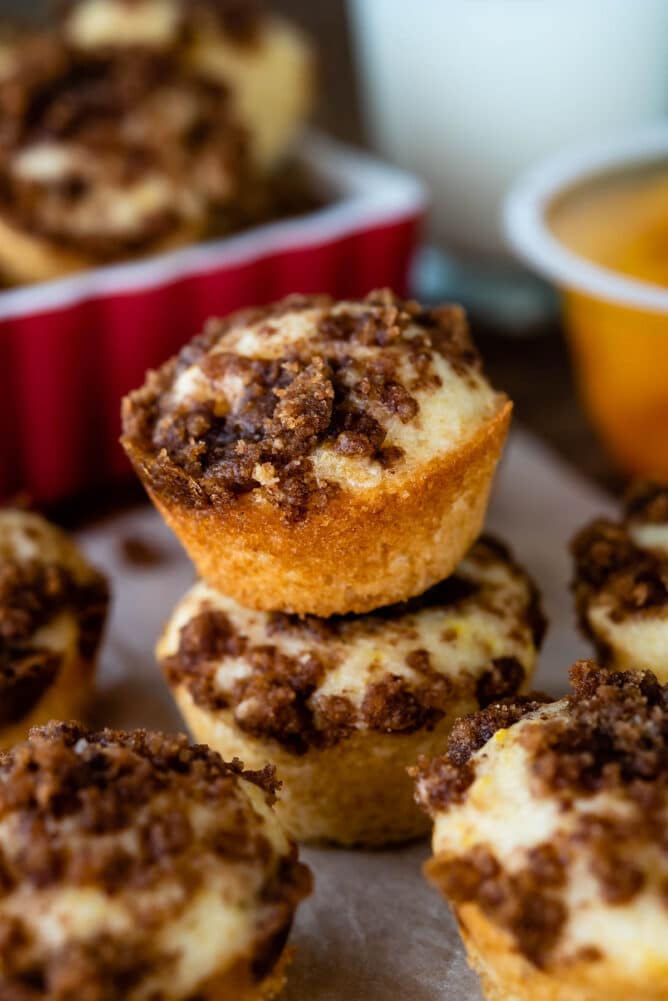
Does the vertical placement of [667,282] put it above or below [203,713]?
above

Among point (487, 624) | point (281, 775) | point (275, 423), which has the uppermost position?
point (275, 423)

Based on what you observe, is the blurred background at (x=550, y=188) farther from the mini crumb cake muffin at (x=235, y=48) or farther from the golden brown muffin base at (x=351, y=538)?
the golden brown muffin base at (x=351, y=538)

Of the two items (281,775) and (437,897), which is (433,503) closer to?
(281,775)

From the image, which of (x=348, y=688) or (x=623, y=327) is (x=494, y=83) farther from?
(x=348, y=688)

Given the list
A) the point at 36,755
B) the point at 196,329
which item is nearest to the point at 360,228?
the point at 196,329

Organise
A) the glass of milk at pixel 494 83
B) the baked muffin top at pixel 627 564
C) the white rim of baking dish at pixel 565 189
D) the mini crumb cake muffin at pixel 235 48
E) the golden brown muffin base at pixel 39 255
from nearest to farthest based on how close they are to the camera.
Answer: the baked muffin top at pixel 627 564, the white rim of baking dish at pixel 565 189, the golden brown muffin base at pixel 39 255, the mini crumb cake muffin at pixel 235 48, the glass of milk at pixel 494 83

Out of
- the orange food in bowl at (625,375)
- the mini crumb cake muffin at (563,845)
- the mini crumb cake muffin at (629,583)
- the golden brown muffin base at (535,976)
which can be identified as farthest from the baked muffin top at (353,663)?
the orange food in bowl at (625,375)

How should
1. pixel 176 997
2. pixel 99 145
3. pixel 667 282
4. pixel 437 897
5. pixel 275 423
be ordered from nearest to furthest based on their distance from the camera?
1. pixel 176 997
2. pixel 275 423
3. pixel 437 897
4. pixel 667 282
5. pixel 99 145

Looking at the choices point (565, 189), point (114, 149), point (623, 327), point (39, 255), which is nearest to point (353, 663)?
point (623, 327)
